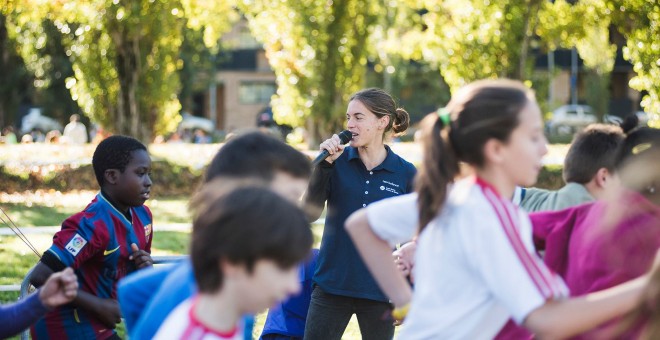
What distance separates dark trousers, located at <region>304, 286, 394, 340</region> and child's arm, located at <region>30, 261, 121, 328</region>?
1411 millimetres

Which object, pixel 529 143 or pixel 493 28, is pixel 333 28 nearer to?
pixel 493 28

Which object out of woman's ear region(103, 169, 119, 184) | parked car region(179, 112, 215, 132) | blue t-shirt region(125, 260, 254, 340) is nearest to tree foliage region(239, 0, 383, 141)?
woman's ear region(103, 169, 119, 184)

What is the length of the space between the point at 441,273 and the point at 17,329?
166 centimetres

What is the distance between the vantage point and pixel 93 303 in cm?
433

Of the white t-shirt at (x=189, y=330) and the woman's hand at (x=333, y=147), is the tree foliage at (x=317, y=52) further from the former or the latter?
the white t-shirt at (x=189, y=330)

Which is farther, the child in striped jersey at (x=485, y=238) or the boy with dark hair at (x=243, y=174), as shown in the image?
the boy with dark hair at (x=243, y=174)

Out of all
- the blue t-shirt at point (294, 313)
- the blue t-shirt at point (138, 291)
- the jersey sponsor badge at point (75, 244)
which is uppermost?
the blue t-shirt at point (138, 291)

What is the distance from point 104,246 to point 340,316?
63.0 inches

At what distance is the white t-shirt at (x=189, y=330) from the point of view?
7.96 ft

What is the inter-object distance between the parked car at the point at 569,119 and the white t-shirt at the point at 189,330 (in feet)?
146

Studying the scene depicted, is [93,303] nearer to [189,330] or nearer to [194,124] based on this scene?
[189,330]

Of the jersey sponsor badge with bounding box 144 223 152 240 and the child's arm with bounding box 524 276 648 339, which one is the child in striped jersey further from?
the jersey sponsor badge with bounding box 144 223 152 240

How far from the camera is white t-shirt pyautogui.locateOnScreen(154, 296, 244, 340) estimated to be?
7.96ft

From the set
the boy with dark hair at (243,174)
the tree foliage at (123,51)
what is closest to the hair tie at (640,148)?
the boy with dark hair at (243,174)
